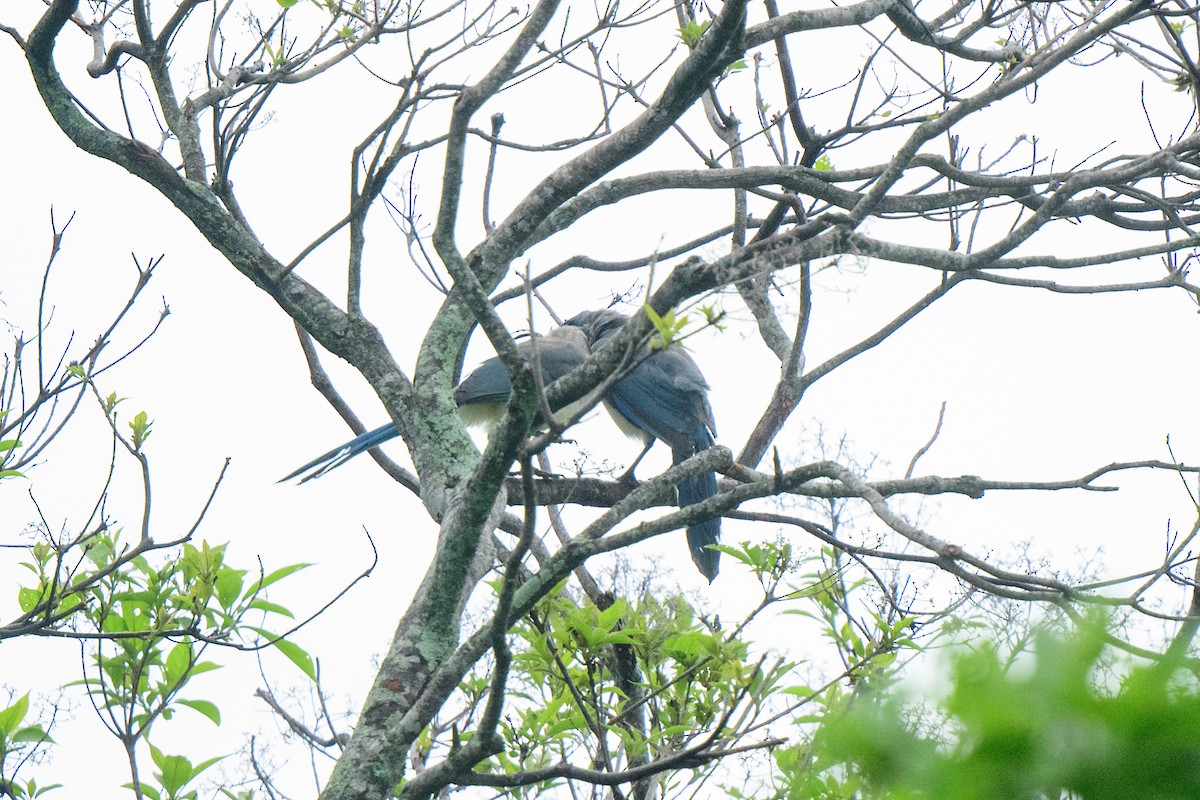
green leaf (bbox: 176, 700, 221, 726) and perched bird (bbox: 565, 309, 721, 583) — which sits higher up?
perched bird (bbox: 565, 309, 721, 583)

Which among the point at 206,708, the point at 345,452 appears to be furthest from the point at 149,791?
the point at 345,452

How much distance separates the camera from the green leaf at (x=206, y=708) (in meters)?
2.38

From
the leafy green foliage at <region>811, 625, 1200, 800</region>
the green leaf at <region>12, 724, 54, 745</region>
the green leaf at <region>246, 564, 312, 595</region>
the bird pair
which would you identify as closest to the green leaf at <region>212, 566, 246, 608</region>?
the green leaf at <region>246, 564, 312, 595</region>

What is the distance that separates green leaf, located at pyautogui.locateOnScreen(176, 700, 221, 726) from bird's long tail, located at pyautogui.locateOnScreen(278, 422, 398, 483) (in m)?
0.92

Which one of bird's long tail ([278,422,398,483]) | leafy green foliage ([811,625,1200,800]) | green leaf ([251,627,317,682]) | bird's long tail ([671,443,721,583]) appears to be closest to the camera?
leafy green foliage ([811,625,1200,800])

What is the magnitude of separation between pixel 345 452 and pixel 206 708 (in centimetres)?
130

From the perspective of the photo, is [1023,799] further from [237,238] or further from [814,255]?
[237,238]

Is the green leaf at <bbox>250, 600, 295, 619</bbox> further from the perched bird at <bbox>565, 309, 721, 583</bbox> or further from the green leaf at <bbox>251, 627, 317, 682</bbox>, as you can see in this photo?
the perched bird at <bbox>565, 309, 721, 583</bbox>

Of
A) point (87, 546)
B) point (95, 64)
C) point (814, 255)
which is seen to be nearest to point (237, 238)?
point (95, 64)

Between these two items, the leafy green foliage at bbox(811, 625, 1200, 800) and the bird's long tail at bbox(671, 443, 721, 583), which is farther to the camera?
the bird's long tail at bbox(671, 443, 721, 583)

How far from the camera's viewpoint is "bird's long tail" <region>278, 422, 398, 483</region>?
334 cm

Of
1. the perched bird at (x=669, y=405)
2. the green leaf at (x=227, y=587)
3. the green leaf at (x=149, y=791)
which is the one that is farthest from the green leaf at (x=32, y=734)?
the perched bird at (x=669, y=405)

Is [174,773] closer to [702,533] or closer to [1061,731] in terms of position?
[1061,731]

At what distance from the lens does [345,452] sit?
3.61 meters
